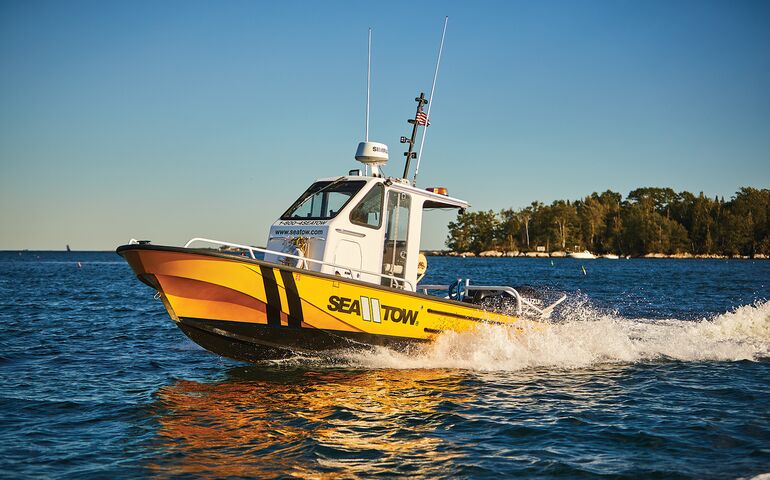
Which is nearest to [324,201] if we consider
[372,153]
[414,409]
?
[372,153]

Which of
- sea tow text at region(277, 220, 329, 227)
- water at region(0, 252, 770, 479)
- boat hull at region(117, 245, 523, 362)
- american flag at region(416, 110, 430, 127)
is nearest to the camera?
water at region(0, 252, 770, 479)

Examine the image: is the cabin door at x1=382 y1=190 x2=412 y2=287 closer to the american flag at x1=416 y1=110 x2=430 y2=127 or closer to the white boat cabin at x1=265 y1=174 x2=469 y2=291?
the white boat cabin at x1=265 y1=174 x2=469 y2=291

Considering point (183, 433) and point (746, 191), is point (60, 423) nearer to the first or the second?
point (183, 433)

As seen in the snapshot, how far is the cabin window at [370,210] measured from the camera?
1090cm

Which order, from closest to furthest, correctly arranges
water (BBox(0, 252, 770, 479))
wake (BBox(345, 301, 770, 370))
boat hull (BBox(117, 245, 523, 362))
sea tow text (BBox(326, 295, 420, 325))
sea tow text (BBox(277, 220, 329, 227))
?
water (BBox(0, 252, 770, 479)) → boat hull (BBox(117, 245, 523, 362)) → sea tow text (BBox(326, 295, 420, 325)) → sea tow text (BBox(277, 220, 329, 227)) → wake (BBox(345, 301, 770, 370))

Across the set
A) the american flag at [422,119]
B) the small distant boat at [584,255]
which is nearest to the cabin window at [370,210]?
the american flag at [422,119]

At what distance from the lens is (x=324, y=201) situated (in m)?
11.1

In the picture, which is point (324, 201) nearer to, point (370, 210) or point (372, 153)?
point (370, 210)

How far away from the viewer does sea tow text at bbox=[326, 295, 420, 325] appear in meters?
9.77

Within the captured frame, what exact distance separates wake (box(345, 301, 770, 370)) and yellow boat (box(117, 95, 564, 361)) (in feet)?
0.92

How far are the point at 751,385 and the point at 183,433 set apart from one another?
7.77 metres

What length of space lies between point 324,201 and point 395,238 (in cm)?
134

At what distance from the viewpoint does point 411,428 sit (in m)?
7.56

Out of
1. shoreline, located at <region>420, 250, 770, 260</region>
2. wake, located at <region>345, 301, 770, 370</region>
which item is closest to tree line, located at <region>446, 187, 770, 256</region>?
shoreline, located at <region>420, 250, 770, 260</region>
